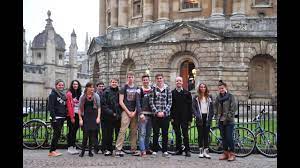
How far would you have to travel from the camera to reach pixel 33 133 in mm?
13781

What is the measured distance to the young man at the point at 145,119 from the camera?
12422 mm

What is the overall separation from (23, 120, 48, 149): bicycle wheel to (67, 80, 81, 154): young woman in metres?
1.25

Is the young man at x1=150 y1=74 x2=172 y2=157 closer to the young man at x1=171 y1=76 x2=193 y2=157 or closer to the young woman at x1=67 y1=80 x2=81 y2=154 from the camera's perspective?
the young man at x1=171 y1=76 x2=193 y2=157

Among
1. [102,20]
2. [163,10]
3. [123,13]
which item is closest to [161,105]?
[163,10]

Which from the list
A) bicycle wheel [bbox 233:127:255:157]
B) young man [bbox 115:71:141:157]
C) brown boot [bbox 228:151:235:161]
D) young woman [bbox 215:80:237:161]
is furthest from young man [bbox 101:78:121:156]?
bicycle wheel [bbox 233:127:255:157]

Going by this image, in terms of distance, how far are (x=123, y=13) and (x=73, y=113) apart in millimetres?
27203

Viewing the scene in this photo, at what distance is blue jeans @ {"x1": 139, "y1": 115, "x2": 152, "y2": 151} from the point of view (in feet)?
40.7

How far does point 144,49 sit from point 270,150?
22.8 m

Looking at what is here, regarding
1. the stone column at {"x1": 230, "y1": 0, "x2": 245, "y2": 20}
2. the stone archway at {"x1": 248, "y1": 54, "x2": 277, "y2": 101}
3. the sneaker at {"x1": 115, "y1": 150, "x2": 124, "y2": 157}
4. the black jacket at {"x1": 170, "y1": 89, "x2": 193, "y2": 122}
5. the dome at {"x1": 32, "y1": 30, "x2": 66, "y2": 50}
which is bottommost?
the sneaker at {"x1": 115, "y1": 150, "x2": 124, "y2": 157}

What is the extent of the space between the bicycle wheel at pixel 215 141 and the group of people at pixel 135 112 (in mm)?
975

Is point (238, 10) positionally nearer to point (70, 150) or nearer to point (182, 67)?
point (182, 67)
